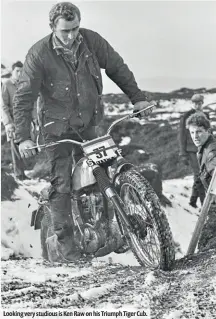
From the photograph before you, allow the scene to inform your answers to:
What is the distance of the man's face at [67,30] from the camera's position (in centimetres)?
Result: 302

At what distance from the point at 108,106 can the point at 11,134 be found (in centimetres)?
83

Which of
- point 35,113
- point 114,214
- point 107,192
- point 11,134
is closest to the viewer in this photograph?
point 107,192

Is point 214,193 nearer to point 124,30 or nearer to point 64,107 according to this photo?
point 64,107

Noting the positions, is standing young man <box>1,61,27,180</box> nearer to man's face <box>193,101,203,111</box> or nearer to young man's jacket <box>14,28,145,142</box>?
young man's jacket <box>14,28,145,142</box>

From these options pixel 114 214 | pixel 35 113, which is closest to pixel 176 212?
pixel 114 214

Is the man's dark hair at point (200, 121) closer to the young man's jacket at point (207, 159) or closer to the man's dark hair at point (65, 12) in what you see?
the young man's jacket at point (207, 159)

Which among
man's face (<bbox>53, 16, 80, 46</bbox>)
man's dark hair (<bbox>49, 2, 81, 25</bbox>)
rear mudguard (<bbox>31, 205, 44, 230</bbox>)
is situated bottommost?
rear mudguard (<bbox>31, 205, 44, 230</bbox>)

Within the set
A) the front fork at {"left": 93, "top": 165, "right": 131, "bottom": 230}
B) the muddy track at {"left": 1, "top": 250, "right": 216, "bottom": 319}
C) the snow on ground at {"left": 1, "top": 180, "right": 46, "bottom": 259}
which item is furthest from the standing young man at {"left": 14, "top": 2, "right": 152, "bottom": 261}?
the snow on ground at {"left": 1, "top": 180, "right": 46, "bottom": 259}

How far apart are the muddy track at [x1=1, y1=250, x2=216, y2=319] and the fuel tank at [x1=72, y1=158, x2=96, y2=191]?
486mm

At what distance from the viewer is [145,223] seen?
2756mm

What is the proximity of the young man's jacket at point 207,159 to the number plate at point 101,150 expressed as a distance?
75 centimetres

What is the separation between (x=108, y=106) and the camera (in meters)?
4.47

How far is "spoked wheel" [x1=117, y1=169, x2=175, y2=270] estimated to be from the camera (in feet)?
8.57

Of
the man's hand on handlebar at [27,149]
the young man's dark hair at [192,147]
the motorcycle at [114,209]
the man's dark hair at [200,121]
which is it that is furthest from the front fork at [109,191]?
the young man's dark hair at [192,147]
